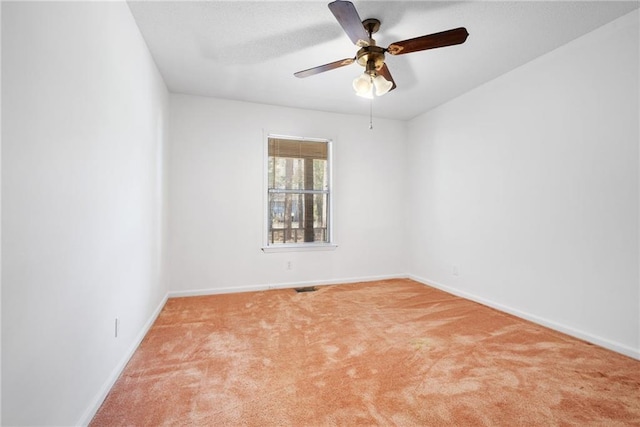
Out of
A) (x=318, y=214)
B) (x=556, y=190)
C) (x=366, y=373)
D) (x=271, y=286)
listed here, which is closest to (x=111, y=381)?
(x=366, y=373)

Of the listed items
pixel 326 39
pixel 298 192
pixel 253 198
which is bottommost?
pixel 253 198

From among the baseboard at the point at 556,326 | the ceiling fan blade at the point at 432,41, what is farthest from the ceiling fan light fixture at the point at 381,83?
the baseboard at the point at 556,326

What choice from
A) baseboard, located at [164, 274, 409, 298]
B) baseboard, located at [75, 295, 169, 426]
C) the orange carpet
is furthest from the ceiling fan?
baseboard, located at [164, 274, 409, 298]

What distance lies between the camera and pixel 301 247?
4.19 meters

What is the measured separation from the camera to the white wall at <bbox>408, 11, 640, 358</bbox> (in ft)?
7.36

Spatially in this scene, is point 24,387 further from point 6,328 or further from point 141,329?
point 141,329

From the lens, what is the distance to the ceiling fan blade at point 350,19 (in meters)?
1.67

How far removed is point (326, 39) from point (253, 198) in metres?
2.19

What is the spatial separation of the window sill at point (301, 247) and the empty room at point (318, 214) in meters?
0.06

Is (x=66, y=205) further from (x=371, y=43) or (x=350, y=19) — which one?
(x=371, y=43)

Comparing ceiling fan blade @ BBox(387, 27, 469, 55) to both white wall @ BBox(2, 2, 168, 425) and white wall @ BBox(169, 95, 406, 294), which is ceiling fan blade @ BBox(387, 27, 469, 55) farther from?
white wall @ BBox(169, 95, 406, 294)

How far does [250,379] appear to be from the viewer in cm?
188

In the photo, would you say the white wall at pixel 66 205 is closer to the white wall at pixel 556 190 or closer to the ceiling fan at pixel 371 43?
the ceiling fan at pixel 371 43

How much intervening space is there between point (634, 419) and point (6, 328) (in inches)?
110
